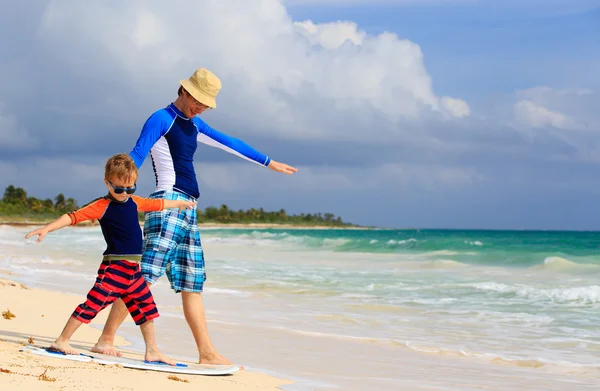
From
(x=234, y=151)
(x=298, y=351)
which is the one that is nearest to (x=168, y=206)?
(x=234, y=151)

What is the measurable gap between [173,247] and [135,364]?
2.44 ft

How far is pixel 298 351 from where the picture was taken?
20.3 feet

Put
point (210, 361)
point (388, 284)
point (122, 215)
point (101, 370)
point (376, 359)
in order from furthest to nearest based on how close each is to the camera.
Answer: point (388, 284), point (376, 359), point (210, 361), point (122, 215), point (101, 370)

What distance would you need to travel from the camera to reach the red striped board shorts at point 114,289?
444 centimetres

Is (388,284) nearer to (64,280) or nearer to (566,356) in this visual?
(64,280)

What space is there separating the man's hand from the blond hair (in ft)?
3.95

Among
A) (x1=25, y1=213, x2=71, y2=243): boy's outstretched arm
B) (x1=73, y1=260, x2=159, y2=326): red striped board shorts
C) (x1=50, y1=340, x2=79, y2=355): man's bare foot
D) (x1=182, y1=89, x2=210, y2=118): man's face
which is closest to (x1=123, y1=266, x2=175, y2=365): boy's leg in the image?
(x1=73, y1=260, x2=159, y2=326): red striped board shorts

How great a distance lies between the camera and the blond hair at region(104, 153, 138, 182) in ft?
14.3

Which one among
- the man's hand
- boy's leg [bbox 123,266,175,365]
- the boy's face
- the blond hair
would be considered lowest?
boy's leg [bbox 123,266,175,365]

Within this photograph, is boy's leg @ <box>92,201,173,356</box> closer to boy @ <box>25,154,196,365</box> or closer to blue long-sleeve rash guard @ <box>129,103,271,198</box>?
boy @ <box>25,154,196,365</box>

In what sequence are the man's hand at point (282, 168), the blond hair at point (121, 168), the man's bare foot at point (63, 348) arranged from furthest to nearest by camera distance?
the man's hand at point (282, 168) → the man's bare foot at point (63, 348) → the blond hair at point (121, 168)

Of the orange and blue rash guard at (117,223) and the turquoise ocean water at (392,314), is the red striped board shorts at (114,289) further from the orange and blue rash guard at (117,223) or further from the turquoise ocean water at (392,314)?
the turquoise ocean water at (392,314)

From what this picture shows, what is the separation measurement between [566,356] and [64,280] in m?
7.98

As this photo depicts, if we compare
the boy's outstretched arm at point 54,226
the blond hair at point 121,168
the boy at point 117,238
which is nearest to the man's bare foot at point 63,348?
the boy at point 117,238
